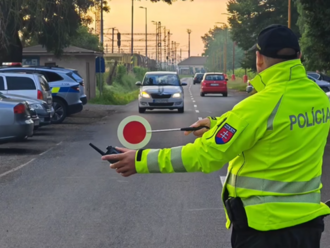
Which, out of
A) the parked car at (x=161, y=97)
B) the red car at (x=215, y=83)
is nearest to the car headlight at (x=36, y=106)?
the parked car at (x=161, y=97)

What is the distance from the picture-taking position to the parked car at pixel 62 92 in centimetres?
2209

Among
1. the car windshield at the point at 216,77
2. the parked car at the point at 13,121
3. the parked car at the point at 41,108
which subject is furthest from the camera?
the car windshield at the point at 216,77

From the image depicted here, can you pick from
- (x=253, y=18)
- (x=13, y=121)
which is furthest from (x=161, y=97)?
(x=253, y=18)

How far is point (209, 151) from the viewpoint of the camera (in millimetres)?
2906

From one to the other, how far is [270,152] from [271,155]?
14 mm

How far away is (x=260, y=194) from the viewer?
→ 2936 millimetres

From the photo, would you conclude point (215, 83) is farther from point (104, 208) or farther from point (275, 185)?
point (275, 185)

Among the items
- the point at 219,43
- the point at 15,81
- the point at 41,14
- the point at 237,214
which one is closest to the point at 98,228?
the point at 237,214

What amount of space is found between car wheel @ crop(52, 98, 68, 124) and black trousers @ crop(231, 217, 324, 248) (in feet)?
63.6

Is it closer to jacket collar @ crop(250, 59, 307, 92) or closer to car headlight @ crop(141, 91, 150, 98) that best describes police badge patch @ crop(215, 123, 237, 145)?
jacket collar @ crop(250, 59, 307, 92)

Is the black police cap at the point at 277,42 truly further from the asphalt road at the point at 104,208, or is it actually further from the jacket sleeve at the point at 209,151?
the asphalt road at the point at 104,208

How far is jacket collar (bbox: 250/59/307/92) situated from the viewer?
118 inches

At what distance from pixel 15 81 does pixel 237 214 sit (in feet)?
53.7

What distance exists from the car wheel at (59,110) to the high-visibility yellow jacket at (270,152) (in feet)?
63.3
